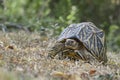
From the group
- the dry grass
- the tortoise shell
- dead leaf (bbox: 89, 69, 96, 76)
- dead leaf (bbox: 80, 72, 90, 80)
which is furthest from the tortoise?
dead leaf (bbox: 80, 72, 90, 80)

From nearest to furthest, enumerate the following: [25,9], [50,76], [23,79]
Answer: [23,79]
[50,76]
[25,9]

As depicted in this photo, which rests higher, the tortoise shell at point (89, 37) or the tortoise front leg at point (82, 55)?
the tortoise shell at point (89, 37)

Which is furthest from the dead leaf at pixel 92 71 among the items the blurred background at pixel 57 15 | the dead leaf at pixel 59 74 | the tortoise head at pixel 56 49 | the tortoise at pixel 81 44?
the blurred background at pixel 57 15

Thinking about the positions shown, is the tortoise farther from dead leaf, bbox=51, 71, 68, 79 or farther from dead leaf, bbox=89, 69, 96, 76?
dead leaf, bbox=51, 71, 68, 79

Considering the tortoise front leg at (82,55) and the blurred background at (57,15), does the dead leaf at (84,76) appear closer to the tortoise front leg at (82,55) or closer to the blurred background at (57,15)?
the tortoise front leg at (82,55)

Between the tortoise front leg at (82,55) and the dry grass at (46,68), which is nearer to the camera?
the dry grass at (46,68)

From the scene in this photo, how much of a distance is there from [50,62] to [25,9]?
8.57 m

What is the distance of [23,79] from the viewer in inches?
160

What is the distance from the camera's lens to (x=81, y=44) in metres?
5.97

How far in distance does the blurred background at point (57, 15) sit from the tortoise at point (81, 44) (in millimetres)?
2609

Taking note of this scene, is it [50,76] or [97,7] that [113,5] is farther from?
[50,76]

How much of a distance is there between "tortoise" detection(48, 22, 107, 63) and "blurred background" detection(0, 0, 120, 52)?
2609 millimetres

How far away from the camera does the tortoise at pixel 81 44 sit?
589 centimetres

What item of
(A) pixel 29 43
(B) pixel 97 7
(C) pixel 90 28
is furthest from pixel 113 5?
(C) pixel 90 28
